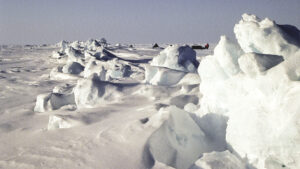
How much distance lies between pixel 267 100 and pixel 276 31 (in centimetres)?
86

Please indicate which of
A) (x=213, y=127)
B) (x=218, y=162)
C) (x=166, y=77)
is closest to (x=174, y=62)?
(x=166, y=77)

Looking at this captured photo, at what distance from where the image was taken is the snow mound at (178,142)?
2.09 metres

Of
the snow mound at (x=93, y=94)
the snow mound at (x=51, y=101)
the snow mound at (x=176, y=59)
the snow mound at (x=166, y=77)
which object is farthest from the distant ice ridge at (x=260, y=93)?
the snow mound at (x=176, y=59)

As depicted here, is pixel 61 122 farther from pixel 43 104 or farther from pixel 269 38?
pixel 269 38

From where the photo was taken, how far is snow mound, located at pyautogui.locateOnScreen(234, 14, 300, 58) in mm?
2289

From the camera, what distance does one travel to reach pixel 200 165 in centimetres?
170

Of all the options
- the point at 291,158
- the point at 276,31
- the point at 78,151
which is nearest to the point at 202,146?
the point at 291,158

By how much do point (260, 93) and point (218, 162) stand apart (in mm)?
702

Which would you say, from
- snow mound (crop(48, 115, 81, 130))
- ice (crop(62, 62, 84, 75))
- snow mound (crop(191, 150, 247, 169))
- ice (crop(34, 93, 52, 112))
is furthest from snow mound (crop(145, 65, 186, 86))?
ice (crop(62, 62, 84, 75))

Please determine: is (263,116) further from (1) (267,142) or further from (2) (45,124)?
(2) (45,124)

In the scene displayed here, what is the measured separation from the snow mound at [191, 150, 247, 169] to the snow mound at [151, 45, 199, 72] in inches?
191

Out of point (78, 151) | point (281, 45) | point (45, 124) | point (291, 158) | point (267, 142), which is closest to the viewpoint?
point (291, 158)

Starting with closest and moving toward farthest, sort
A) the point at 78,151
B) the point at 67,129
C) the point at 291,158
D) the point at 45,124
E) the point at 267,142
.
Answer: the point at 291,158
the point at 267,142
the point at 78,151
the point at 67,129
the point at 45,124

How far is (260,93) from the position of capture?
1.97 metres
